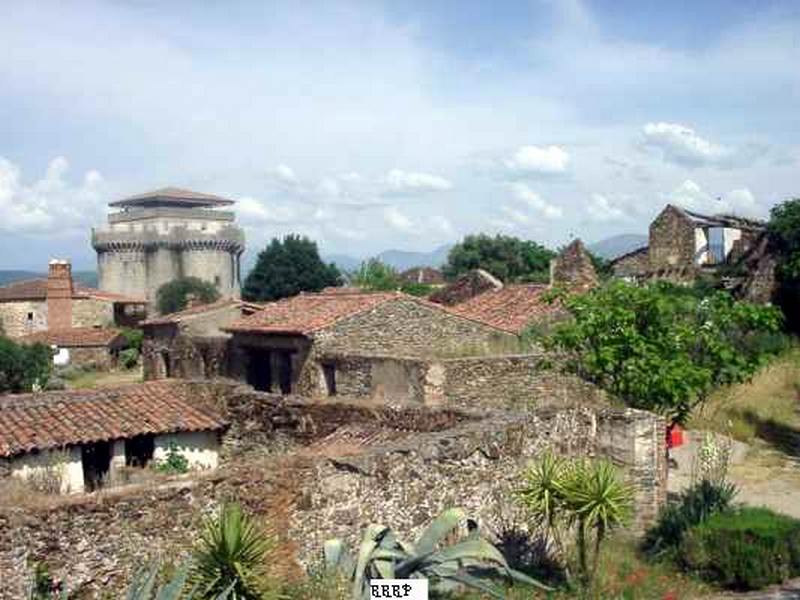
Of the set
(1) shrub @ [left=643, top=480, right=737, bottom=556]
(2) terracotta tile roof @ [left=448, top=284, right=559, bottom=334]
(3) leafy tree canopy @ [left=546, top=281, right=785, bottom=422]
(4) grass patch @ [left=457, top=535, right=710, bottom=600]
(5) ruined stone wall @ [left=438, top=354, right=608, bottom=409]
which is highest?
(2) terracotta tile roof @ [left=448, top=284, right=559, bottom=334]

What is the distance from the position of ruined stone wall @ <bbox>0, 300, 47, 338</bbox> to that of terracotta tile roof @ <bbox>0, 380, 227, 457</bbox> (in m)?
44.2

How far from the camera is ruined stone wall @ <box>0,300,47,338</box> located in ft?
188

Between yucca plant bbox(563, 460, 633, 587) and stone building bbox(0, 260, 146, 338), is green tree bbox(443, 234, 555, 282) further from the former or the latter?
yucca plant bbox(563, 460, 633, 587)

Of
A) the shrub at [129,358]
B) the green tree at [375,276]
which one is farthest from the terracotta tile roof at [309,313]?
the green tree at [375,276]

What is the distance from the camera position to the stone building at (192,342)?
2709 cm

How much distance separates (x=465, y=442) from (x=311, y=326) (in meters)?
12.0

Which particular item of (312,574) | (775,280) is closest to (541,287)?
(775,280)

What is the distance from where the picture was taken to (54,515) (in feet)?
24.0

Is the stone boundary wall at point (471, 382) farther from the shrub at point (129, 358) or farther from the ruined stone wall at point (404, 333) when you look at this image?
the shrub at point (129, 358)

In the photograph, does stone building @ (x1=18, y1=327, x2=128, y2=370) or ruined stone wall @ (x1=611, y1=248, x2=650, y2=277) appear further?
stone building @ (x1=18, y1=327, x2=128, y2=370)

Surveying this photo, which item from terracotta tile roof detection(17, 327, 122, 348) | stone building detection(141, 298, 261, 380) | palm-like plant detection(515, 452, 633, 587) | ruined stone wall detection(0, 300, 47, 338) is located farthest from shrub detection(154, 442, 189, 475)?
ruined stone wall detection(0, 300, 47, 338)

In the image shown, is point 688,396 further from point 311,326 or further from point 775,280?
point 775,280

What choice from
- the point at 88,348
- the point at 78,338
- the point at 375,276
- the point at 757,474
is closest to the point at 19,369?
the point at 88,348

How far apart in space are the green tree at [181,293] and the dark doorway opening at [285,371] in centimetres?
4799
